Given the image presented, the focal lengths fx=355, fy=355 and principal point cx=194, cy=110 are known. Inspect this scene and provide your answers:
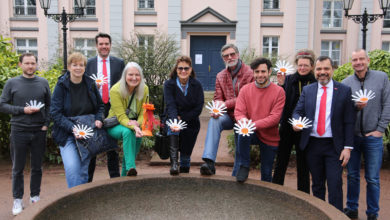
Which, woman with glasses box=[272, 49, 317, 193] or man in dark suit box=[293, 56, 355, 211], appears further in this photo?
woman with glasses box=[272, 49, 317, 193]

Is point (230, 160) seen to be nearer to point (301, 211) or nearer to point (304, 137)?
point (304, 137)

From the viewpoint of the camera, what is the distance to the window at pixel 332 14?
19.7 meters

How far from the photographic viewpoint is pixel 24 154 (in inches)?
181

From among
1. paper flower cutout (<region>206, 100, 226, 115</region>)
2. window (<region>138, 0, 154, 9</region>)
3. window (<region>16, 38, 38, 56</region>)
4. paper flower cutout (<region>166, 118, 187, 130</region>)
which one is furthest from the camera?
window (<region>16, 38, 38, 56</region>)

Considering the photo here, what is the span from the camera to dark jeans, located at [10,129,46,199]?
4.50 metres

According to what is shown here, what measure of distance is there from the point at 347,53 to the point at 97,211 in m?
18.6

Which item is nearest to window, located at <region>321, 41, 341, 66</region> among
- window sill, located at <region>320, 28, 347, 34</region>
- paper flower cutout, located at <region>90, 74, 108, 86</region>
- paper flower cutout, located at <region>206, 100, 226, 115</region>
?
window sill, located at <region>320, 28, 347, 34</region>

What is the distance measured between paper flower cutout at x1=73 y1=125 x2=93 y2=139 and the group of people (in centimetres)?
6

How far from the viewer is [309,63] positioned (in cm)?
423

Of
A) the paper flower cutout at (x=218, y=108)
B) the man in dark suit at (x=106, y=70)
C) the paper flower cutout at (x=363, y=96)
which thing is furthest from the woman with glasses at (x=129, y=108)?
the paper flower cutout at (x=363, y=96)

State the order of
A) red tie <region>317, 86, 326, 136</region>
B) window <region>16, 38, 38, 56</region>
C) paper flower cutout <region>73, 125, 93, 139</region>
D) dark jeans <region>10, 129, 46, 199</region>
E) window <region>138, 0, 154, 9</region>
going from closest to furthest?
red tie <region>317, 86, 326, 136</region> → paper flower cutout <region>73, 125, 93, 139</region> → dark jeans <region>10, 129, 46, 199</region> → window <region>138, 0, 154, 9</region> → window <region>16, 38, 38, 56</region>

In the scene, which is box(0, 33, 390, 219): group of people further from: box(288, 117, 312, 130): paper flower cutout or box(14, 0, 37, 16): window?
box(14, 0, 37, 16): window

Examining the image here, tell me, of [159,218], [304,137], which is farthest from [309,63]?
[159,218]

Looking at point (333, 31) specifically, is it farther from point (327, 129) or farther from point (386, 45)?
point (327, 129)
